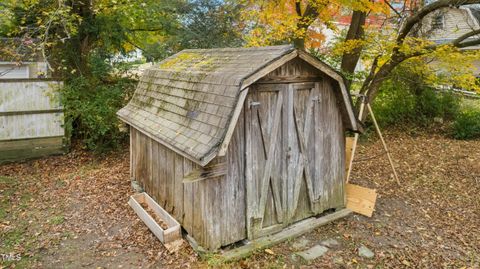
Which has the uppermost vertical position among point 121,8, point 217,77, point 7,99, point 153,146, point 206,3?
point 206,3

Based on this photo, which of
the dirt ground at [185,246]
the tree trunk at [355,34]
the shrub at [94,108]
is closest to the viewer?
the dirt ground at [185,246]

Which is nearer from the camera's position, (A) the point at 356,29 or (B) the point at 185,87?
(B) the point at 185,87

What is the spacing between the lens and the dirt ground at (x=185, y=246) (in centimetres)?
538

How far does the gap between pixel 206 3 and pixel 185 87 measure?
7396mm

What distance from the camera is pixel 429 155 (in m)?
10.8

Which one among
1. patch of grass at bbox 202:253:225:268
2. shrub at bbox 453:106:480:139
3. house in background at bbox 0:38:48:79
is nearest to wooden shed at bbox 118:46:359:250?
patch of grass at bbox 202:253:225:268

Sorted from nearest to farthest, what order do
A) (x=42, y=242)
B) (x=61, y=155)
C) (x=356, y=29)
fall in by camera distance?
1. (x=42, y=242)
2. (x=61, y=155)
3. (x=356, y=29)

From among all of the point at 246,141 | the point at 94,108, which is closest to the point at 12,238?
the point at 246,141

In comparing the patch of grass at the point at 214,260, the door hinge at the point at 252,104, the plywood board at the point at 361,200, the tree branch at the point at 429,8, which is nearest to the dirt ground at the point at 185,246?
the patch of grass at the point at 214,260

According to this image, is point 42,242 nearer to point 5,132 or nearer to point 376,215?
point 5,132

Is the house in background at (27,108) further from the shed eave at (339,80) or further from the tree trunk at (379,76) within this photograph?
the tree trunk at (379,76)

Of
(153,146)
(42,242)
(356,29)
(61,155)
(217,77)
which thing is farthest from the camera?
(356,29)

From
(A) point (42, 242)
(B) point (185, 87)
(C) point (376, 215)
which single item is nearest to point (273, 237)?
(C) point (376, 215)

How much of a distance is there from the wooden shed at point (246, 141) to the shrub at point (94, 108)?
3.30 meters
